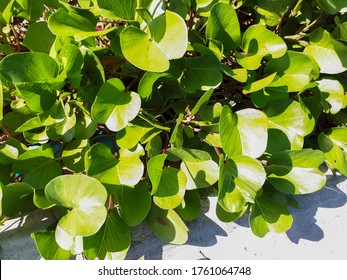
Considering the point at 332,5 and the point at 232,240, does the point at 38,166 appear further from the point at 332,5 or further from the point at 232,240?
the point at 332,5

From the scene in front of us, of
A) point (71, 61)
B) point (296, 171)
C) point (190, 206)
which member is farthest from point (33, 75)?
point (296, 171)

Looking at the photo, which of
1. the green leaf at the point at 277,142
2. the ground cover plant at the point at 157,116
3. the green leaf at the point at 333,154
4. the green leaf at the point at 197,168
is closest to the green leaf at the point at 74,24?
the ground cover plant at the point at 157,116

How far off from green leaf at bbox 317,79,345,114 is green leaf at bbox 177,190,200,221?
0.32 metres

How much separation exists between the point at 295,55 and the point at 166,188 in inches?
13.3

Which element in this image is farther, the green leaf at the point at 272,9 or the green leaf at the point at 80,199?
the green leaf at the point at 272,9

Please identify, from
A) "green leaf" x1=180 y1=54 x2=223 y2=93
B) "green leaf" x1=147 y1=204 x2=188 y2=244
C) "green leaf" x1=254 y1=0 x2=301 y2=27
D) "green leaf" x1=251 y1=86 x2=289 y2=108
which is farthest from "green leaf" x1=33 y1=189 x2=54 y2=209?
"green leaf" x1=254 y1=0 x2=301 y2=27

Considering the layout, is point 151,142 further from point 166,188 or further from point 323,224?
point 323,224

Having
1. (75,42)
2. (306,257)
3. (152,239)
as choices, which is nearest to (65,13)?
(75,42)

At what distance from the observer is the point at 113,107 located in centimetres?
72

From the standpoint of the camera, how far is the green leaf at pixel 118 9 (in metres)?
0.66

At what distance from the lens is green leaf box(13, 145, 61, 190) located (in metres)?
0.75

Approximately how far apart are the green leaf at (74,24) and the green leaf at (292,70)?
1.03 ft

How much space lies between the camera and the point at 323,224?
0.90 metres

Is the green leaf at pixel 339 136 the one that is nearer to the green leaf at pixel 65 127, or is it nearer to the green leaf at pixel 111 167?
the green leaf at pixel 111 167
